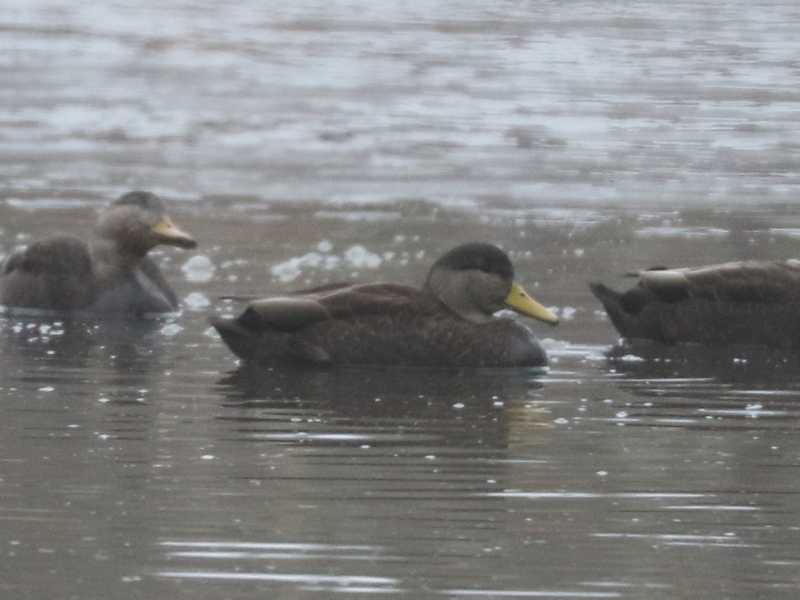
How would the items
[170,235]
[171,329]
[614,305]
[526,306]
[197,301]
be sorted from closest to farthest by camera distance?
1. [526,306]
2. [614,305]
3. [171,329]
4. [197,301]
5. [170,235]

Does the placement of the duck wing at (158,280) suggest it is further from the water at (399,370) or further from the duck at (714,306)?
the duck at (714,306)

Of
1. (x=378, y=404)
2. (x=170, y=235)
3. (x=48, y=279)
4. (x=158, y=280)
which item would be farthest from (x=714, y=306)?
(x=48, y=279)

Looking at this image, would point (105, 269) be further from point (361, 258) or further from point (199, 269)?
point (361, 258)

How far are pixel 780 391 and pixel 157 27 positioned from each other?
67.8ft

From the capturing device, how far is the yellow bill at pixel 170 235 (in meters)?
13.4

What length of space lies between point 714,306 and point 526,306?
3.55 ft

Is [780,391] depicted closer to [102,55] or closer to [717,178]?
[717,178]

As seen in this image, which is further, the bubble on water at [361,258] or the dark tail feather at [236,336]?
the bubble on water at [361,258]

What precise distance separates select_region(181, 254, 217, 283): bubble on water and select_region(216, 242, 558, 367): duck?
2460mm

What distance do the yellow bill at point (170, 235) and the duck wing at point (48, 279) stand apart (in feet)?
1.36

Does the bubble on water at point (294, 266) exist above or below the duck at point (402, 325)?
below

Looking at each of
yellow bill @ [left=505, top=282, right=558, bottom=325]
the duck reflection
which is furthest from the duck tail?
the duck reflection

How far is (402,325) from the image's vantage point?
37.0ft

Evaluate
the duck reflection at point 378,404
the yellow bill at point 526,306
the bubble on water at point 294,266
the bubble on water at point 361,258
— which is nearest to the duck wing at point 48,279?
the bubble on water at point 294,266
